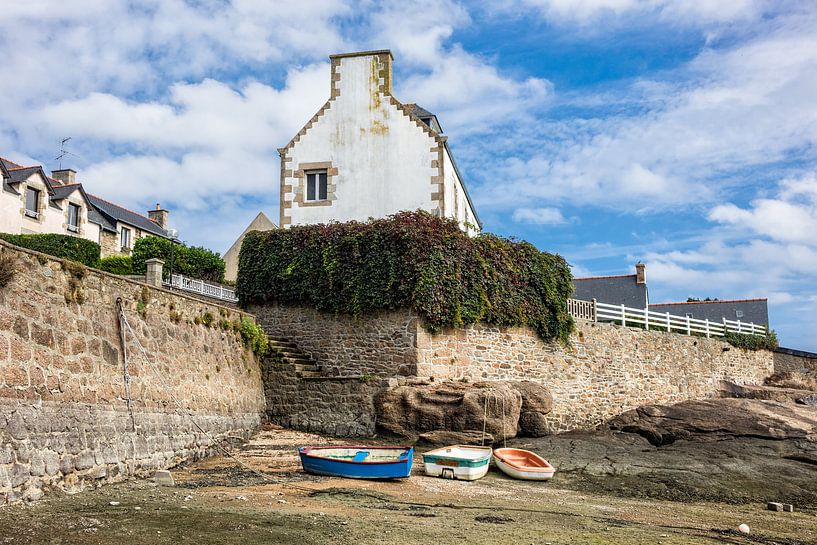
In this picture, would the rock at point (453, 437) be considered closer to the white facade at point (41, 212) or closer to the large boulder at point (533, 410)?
the large boulder at point (533, 410)

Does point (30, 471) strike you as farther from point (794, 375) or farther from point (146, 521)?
point (794, 375)

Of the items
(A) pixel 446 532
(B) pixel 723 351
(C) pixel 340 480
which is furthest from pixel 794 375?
(A) pixel 446 532

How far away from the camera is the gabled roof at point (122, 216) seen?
37.2 metres

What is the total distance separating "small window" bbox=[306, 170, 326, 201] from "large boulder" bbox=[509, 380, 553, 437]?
781 centimetres

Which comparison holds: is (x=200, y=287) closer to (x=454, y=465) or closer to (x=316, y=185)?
(x=316, y=185)

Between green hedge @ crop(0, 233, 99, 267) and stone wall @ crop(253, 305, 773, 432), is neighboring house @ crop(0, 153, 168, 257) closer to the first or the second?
green hedge @ crop(0, 233, 99, 267)

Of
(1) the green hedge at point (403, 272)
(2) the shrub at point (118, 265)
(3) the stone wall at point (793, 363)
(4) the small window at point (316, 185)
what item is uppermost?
(4) the small window at point (316, 185)

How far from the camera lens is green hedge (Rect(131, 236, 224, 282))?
1094 inches

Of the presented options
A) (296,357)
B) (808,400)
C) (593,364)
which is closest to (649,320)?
(593,364)

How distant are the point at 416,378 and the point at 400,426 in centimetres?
126

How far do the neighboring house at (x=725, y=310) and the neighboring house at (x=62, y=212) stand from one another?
2564cm

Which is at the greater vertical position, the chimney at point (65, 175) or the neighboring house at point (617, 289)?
the chimney at point (65, 175)

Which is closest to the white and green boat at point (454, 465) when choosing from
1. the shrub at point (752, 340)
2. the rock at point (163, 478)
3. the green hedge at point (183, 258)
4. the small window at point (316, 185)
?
the rock at point (163, 478)

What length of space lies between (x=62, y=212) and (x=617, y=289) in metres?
24.7
